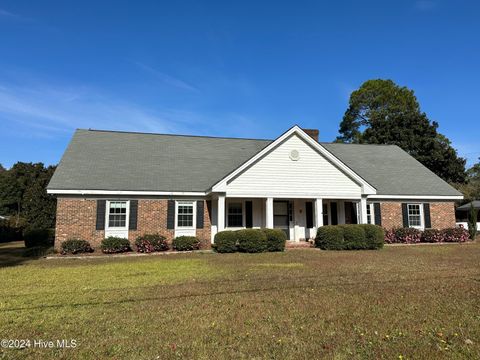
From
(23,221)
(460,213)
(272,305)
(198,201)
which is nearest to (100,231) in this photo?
(198,201)

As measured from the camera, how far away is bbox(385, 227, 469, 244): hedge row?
20.2 metres

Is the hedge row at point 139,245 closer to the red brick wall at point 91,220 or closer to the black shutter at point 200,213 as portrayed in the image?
the red brick wall at point 91,220

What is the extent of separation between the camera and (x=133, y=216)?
17.7m

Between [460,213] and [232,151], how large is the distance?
1378 inches

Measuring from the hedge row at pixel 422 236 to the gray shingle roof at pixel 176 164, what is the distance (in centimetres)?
225

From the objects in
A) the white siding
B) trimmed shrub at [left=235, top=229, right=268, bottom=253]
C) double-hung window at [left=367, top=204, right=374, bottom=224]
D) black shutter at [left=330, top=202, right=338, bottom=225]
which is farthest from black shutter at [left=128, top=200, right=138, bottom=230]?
double-hung window at [left=367, top=204, right=374, bottom=224]

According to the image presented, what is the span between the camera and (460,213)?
4425 cm

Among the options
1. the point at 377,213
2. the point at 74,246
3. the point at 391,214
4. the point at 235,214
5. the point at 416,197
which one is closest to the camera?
the point at 74,246

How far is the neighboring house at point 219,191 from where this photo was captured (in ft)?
57.1

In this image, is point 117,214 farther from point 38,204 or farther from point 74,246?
point 38,204

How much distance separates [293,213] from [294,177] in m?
2.67

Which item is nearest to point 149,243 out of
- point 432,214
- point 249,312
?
point 249,312

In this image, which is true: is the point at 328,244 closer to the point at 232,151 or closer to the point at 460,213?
the point at 232,151

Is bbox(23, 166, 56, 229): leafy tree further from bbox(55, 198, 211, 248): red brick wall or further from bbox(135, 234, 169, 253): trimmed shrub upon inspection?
bbox(135, 234, 169, 253): trimmed shrub
